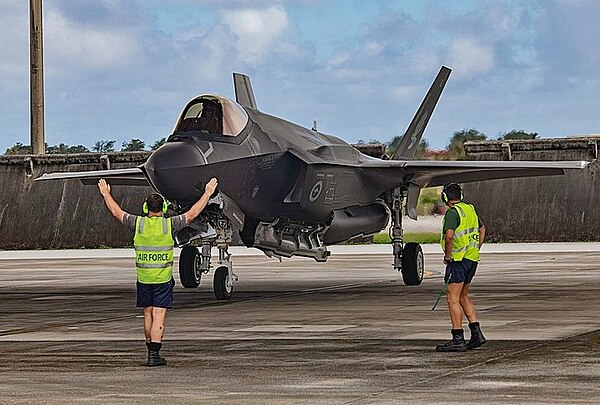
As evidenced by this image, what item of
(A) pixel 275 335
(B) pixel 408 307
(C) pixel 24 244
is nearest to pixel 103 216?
(C) pixel 24 244

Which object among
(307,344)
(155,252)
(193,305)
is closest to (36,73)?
(193,305)

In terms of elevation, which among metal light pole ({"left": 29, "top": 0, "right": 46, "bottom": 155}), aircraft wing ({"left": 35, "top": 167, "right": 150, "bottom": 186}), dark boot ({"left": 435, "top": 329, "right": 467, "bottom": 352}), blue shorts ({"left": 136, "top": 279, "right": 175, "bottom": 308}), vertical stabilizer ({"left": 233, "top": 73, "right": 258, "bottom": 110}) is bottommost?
dark boot ({"left": 435, "top": 329, "right": 467, "bottom": 352})

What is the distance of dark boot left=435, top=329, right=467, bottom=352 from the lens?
1194 centimetres

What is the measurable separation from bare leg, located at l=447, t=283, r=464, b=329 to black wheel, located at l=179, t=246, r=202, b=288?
11.2 metres

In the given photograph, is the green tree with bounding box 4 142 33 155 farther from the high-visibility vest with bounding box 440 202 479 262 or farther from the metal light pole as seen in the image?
the high-visibility vest with bounding box 440 202 479 262

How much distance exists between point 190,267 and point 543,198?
1986cm

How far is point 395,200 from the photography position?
2419 centimetres

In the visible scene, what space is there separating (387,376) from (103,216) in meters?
34.0

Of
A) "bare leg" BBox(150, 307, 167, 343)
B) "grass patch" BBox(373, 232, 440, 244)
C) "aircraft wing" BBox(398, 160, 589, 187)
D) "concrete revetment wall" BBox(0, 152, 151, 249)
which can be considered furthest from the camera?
"concrete revetment wall" BBox(0, 152, 151, 249)

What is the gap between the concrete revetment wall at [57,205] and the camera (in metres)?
43.3

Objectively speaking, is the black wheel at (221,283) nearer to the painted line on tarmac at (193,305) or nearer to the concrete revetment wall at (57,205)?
the painted line on tarmac at (193,305)

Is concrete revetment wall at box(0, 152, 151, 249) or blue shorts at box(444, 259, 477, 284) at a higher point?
concrete revetment wall at box(0, 152, 151, 249)

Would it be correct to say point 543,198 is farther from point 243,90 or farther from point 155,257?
point 155,257

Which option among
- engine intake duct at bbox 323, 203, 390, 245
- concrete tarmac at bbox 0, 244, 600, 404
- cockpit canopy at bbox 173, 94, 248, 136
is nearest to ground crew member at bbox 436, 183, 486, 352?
concrete tarmac at bbox 0, 244, 600, 404
